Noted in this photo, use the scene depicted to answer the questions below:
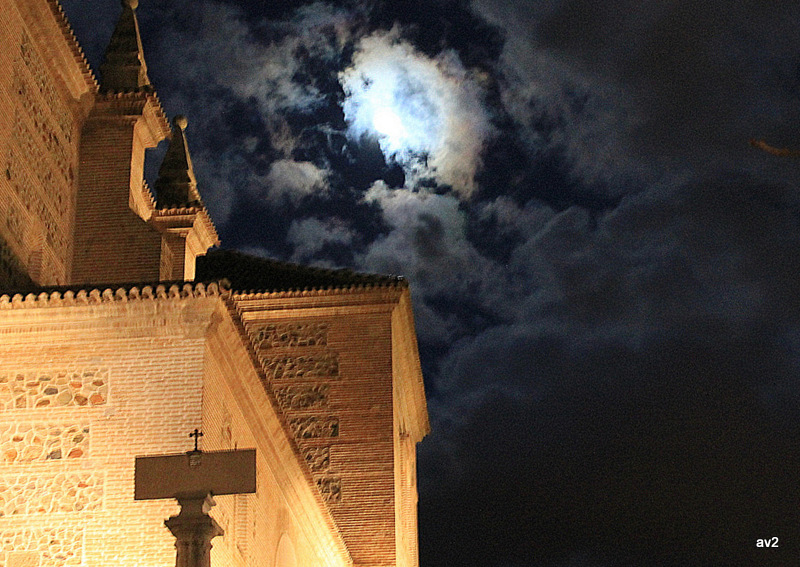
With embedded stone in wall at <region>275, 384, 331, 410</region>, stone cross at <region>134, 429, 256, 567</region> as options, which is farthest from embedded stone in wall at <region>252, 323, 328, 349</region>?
stone cross at <region>134, 429, 256, 567</region>

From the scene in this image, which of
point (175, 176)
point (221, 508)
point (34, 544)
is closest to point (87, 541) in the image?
point (34, 544)

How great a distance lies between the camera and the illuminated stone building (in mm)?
11125

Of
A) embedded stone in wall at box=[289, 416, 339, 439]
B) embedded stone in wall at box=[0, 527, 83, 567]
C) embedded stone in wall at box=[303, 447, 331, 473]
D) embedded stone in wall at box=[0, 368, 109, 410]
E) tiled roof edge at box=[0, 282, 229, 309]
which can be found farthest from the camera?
embedded stone in wall at box=[289, 416, 339, 439]

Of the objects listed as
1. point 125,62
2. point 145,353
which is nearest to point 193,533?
point 145,353

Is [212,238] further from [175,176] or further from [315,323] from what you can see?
[315,323]

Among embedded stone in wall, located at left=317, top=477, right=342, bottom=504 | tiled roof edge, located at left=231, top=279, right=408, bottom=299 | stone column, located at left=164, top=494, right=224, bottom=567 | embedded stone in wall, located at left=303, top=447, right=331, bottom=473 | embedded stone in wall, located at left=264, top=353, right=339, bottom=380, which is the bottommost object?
stone column, located at left=164, top=494, right=224, bottom=567

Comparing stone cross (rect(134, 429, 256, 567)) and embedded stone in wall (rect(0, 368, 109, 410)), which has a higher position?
embedded stone in wall (rect(0, 368, 109, 410))

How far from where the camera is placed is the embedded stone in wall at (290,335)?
68.0 ft

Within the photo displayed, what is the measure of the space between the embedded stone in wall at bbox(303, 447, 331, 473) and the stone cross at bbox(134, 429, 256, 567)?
37.6 feet

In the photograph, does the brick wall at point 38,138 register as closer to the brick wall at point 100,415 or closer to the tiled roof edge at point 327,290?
the brick wall at point 100,415

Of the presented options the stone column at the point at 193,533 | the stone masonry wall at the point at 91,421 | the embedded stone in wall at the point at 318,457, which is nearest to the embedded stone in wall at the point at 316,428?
the embedded stone in wall at the point at 318,457

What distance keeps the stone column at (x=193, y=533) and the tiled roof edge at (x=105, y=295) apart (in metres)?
3.33

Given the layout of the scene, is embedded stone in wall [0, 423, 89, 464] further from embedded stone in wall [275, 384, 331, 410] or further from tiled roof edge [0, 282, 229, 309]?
embedded stone in wall [275, 384, 331, 410]

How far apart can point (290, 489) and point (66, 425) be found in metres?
5.31
